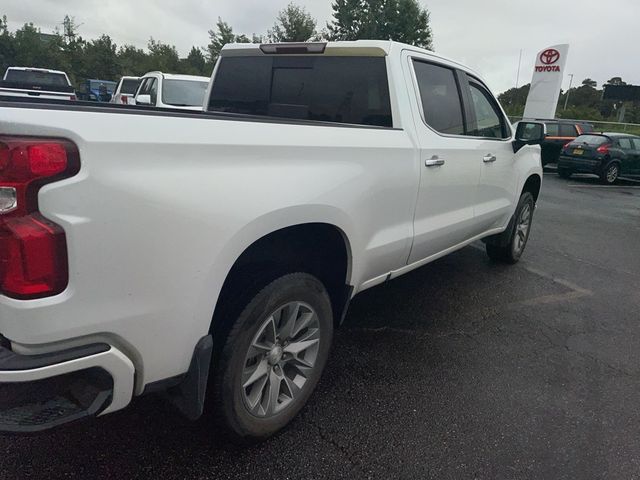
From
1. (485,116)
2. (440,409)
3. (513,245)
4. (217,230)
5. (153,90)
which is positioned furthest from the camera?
(153,90)

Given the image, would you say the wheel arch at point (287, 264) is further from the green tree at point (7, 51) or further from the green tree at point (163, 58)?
the green tree at point (7, 51)

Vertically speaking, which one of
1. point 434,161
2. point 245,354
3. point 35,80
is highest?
point 35,80

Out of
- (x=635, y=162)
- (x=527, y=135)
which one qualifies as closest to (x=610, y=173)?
(x=635, y=162)

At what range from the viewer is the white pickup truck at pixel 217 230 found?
140cm

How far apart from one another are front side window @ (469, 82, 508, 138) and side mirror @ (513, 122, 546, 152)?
0.52 ft

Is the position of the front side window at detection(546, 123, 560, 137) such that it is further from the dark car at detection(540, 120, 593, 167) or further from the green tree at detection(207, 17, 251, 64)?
the green tree at detection(207, 17, 251, 64)

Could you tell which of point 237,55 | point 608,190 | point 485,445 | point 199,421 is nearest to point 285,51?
point 237,55

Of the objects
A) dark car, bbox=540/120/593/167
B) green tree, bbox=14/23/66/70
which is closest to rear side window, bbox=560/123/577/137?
dark car, bbox=540/120/593/167

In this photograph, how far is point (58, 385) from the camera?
148cm

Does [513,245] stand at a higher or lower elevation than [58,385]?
lower

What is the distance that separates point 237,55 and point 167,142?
→ 2396 mm

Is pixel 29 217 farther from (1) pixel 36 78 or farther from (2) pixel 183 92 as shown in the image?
(1) pixel 36 78

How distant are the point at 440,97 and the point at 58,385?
2.96 metres

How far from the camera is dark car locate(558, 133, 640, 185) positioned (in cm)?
1378
